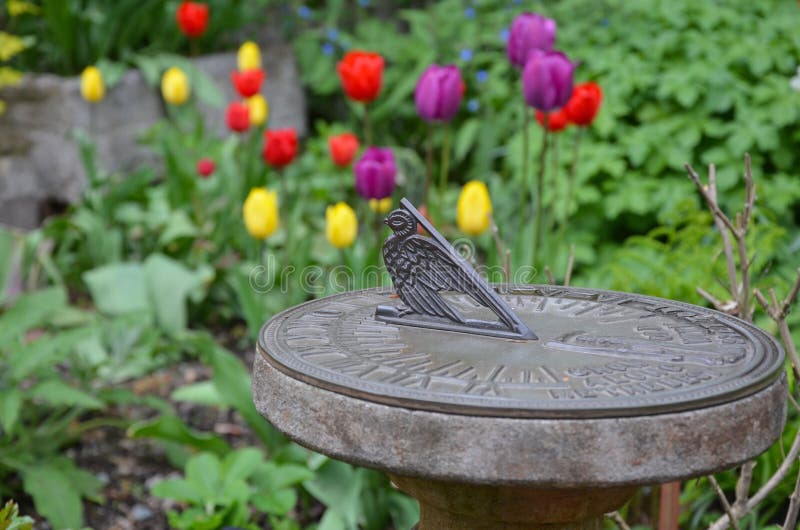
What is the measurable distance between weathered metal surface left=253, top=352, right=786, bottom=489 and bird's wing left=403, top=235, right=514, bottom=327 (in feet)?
1.43

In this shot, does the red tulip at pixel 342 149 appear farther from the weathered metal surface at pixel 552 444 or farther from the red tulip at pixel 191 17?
the weathered metal surface at pixel 552 444

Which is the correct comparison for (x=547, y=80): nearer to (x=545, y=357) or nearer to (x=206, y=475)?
(x=545, y=357)

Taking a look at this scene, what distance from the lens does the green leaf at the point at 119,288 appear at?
4430 millimetres

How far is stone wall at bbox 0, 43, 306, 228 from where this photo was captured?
5648mm

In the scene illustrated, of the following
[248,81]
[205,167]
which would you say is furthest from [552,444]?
[205,167]

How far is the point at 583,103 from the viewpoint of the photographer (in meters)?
3.26

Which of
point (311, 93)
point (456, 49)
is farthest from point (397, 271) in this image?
point (311, 93)

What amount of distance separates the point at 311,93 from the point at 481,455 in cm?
568

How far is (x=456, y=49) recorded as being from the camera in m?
6.15

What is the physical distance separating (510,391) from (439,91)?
1751 mm

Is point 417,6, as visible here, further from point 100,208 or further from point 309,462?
point 309,462

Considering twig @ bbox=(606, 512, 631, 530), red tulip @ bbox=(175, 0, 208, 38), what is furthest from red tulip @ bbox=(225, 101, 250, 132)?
twig @ bbox=(606, 512, 631, 530)

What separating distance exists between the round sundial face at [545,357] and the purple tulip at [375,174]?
0.79 meters

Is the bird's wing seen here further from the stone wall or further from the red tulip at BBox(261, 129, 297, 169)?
the stone wall
